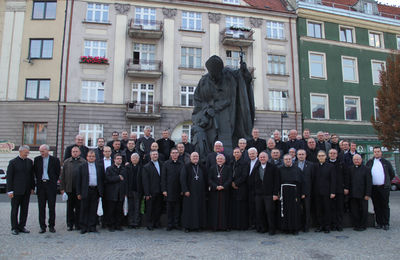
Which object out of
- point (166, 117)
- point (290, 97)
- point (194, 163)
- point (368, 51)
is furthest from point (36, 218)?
point (368, 51)

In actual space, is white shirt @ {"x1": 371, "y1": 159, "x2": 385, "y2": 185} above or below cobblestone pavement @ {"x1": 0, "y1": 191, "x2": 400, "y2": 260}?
above

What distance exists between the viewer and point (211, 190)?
6781mm

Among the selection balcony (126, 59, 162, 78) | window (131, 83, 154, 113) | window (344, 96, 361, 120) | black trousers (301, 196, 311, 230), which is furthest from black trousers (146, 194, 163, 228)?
window (344, 96, 361, 120)

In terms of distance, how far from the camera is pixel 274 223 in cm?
648

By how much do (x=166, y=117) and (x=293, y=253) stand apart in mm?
20324

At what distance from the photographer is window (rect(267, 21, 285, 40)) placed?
27.6 m

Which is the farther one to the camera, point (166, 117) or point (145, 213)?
point (166, 117)

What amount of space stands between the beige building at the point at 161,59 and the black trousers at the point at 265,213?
18136 mm

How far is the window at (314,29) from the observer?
28.1m

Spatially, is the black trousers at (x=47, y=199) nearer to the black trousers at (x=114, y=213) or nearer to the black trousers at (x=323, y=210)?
the black trousers at (x=114, y=213)

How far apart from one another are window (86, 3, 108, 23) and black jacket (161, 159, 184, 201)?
20997 mm

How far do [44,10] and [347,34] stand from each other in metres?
24.3

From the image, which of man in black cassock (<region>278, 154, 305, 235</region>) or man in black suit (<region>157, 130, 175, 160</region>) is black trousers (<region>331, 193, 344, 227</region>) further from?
man in black suit (<region>157, 130, 175, 160</region>)

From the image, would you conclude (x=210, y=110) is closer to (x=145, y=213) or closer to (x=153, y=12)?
(x=145, y=213)
